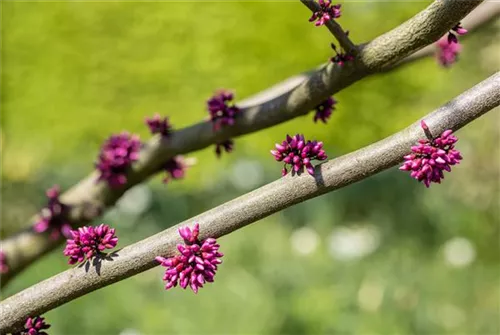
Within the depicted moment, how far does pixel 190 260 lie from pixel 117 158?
1.34m

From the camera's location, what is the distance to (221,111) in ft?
8.70

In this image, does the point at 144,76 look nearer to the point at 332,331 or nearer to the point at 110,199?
the point at 332,331

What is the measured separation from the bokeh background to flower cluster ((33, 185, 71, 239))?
2144 millimetres

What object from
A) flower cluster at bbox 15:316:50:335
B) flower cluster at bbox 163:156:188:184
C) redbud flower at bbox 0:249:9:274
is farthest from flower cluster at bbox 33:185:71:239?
flower cluster at bbox 15:316:50:335

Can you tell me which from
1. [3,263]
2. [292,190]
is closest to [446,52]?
[292,190]

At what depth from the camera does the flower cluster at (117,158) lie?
9.75 feet

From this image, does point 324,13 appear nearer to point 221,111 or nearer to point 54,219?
point 221,111

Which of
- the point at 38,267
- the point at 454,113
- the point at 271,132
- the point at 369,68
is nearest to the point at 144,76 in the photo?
the point at 271,132

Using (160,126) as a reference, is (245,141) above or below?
above

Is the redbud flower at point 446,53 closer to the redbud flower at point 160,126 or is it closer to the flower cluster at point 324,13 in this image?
the redbud flower at point 160,126

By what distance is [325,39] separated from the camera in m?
6.84

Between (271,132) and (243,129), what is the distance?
4.64 metres

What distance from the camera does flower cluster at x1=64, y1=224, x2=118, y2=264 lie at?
1.84 metres

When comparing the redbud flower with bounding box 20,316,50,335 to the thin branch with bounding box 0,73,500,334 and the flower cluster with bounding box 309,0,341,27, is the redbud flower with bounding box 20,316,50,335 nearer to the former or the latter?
the thin branch with bounding box 0,73,500,334
